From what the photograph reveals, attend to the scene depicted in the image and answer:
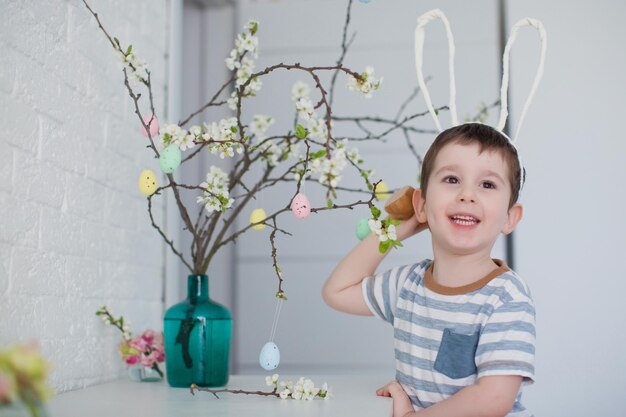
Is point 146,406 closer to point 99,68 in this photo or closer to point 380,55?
point 99,68

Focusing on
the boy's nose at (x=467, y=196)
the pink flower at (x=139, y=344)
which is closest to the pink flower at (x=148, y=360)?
the pink flower at (x=139, y=344)

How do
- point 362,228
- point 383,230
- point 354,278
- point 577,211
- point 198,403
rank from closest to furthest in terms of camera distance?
point 383,230, point 198,403, point 362,228, point 354,278, point 577,211

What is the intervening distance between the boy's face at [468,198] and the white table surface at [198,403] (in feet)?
0.94

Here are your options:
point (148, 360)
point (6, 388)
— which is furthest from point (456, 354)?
point (6, 388)

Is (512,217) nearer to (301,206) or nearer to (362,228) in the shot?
(362,228)

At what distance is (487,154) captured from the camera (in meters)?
1.21

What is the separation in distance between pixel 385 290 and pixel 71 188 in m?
0.59

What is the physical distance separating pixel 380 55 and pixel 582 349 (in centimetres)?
97

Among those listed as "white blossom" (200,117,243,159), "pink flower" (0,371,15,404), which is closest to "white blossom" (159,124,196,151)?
"white blossom" (200,117,243,159)

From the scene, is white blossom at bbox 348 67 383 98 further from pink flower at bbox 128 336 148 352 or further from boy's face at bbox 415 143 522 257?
pink flower at bbox 128 336 148 352

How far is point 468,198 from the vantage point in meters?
1.19

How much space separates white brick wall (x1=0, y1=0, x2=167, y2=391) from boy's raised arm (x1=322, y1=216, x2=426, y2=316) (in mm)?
466

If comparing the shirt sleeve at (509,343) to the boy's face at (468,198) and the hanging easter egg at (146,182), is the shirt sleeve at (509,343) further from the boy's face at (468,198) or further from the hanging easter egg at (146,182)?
the hanging easter egg at (146,182)

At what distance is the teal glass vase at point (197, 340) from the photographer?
1355 millimetres
